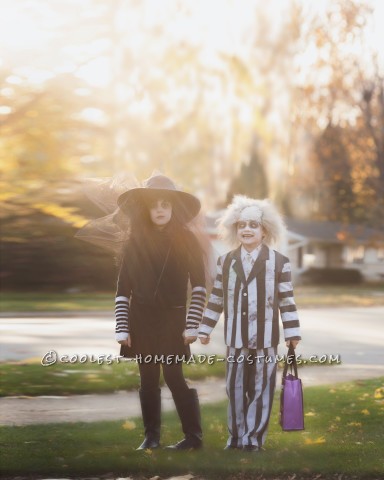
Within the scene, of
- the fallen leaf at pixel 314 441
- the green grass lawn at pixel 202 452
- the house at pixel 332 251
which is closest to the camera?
the green grass lawn at pixel 202 452

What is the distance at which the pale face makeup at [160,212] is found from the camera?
5.31 m

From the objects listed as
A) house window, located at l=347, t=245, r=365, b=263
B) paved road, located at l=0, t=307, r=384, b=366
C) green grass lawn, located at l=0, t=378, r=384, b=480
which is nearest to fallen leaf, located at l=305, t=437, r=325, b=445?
green grass lawn, located at l=0, t=378, r=384, b=480

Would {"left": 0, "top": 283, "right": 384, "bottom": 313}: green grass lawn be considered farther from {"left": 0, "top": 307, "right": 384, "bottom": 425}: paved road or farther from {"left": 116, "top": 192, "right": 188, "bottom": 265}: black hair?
{"left": 116, "top": 192, "right": 188, "bottom": 265}: black hair

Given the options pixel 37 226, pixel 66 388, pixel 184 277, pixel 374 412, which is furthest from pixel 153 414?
pixel 37 226

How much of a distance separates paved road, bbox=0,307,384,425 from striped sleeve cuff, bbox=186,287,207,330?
2.10m

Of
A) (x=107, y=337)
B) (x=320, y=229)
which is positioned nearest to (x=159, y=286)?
(x=107, y=337)

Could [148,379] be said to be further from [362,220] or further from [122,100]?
[362,220]

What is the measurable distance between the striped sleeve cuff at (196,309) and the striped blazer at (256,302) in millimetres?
106

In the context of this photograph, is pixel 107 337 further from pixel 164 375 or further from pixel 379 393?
pixel 164 375

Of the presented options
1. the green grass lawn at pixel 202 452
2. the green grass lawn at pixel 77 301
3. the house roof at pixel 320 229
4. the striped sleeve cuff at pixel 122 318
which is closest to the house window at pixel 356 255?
the house roof at pixel 320 229

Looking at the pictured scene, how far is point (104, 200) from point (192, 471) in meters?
1.89

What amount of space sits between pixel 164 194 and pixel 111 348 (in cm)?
820

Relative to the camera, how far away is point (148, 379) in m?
5.34

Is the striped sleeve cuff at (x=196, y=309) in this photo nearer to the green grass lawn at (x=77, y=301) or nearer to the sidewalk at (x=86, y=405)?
the sidewalk at (x=86, y=405)
